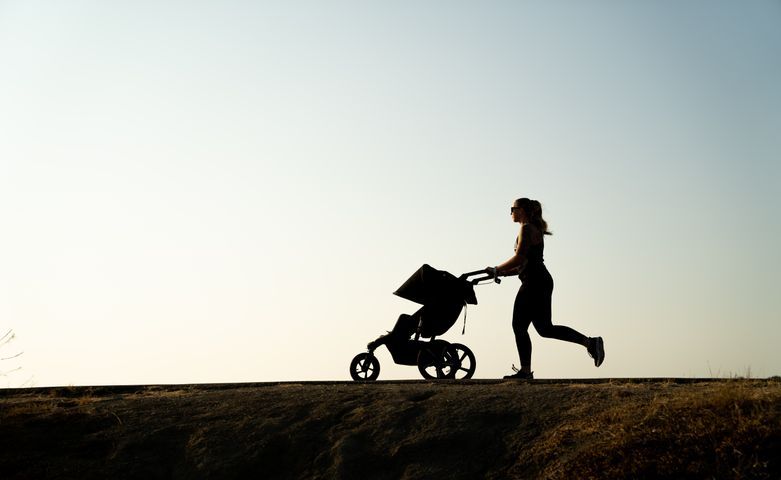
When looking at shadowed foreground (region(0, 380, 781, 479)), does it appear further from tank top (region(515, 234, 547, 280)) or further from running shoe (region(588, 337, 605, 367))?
tank top (region(515, 234, 547, 280))

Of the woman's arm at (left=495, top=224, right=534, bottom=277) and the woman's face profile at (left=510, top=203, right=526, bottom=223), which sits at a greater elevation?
the woman's face profile at (left=510, top=203, right=526, bottom=223)

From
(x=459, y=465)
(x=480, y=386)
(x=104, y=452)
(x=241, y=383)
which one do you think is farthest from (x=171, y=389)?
(x=459, y=465)

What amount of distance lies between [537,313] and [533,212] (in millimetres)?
1095

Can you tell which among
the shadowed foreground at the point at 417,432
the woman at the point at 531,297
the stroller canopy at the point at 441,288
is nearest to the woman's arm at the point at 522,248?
the woman at the point at 531,297

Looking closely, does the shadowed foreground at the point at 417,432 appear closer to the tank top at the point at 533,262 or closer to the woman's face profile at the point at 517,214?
the tank top at the point at 533,262

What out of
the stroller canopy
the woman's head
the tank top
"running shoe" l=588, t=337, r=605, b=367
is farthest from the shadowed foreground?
the woman's head

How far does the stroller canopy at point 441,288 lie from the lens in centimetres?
1061

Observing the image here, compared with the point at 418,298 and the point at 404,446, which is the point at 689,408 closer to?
the point at 404,446

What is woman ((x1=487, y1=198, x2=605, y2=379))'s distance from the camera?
972cm

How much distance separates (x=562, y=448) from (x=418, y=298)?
428 cm

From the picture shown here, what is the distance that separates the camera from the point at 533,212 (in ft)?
32.7

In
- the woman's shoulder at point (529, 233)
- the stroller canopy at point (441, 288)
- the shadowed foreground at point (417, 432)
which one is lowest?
the shadowed foreground at point (417, 432)

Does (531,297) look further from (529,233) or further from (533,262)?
(529,233)

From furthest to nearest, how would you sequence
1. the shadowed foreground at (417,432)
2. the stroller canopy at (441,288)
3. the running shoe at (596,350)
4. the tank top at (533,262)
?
the stroller canopy at (441,288) → the tank top at (533,262) → the running shoe at (596,350) → the shadowed foreground at (417,432)
